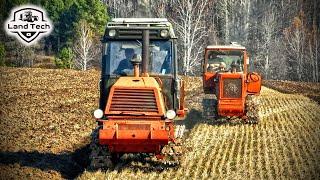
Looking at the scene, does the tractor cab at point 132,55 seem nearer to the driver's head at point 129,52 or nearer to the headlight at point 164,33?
the driver's head at point 129,52

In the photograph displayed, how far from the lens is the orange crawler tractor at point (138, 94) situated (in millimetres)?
11727

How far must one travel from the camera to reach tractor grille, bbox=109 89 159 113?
466 inches

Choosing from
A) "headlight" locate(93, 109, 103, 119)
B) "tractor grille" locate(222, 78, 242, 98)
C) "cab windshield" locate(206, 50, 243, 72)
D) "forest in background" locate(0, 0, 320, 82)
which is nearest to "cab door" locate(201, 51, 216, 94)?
"cab windshield" locate(206, 50, 243, 72)

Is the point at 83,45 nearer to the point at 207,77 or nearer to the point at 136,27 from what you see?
the point at 207,77

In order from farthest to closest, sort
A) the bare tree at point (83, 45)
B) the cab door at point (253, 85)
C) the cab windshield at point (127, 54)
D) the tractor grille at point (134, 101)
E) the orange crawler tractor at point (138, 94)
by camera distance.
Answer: the bare tree at point (83, 45)
the cab door at point (253, 85)
the cab windshield at point (127, 54)
the tractor grille at point (134, 101)
the orange crawler tractor at point (138, 94)

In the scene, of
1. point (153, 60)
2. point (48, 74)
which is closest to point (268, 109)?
point (153, 60)

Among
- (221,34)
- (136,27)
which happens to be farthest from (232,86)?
(221,34)

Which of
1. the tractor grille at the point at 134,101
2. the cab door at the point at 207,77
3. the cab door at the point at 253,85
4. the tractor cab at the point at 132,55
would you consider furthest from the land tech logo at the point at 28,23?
the cab door at the point at 253,85

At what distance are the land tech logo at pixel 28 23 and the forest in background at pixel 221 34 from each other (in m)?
34.5

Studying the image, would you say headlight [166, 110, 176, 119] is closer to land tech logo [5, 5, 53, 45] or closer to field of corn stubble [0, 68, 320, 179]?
field of corn stubble [0, 68, 320, 179]

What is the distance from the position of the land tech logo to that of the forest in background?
34.5 metres

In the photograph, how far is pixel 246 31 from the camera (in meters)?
63.8

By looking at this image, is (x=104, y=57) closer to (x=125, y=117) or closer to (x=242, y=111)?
(x=125, y=117)

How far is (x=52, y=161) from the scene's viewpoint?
13.3 metres
